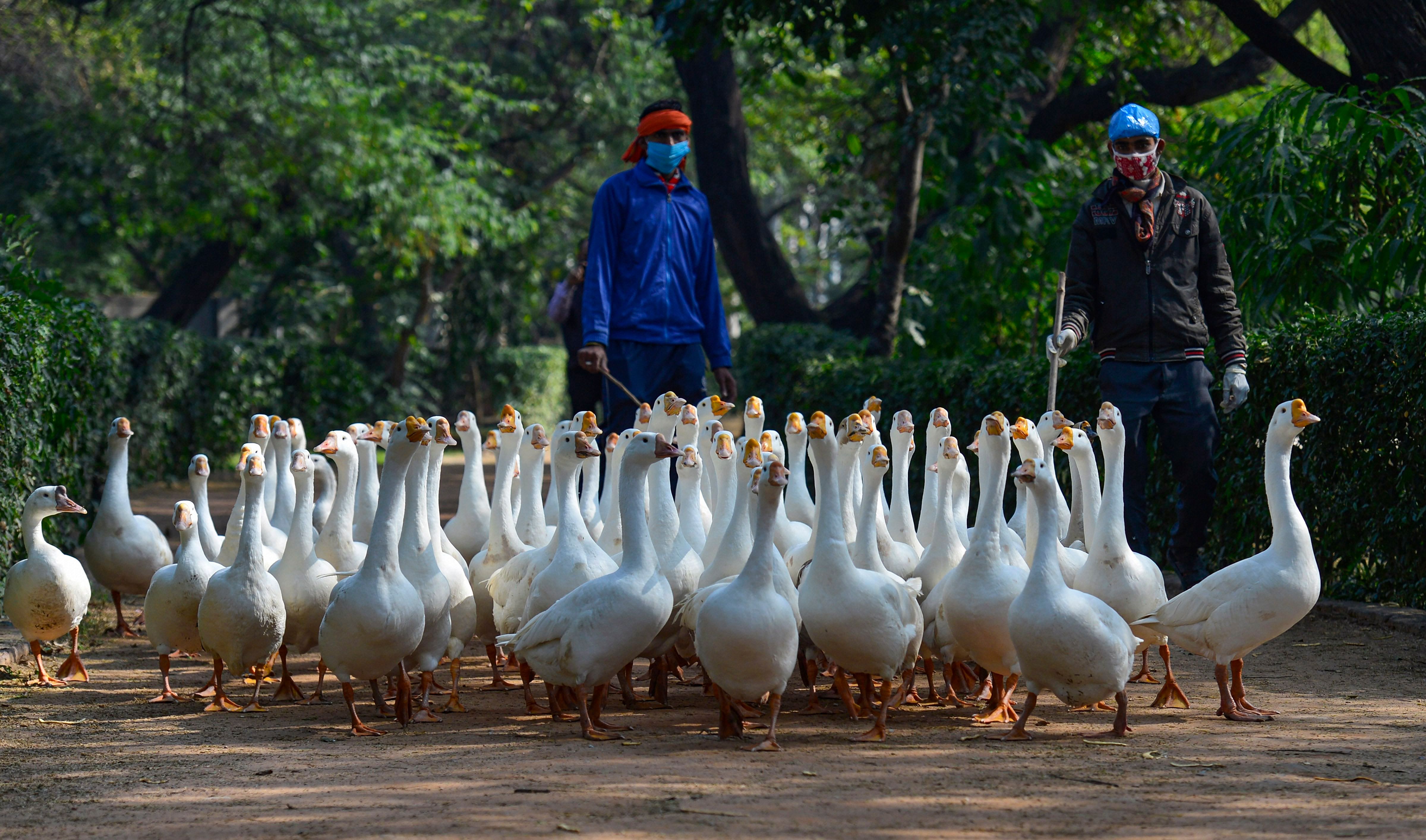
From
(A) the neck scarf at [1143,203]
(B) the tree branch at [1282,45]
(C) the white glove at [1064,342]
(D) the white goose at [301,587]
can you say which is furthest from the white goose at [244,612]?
(B) the tree branch at [1282,45]

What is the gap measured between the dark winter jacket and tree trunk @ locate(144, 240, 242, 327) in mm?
16530

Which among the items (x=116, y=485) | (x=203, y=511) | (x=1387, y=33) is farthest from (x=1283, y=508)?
(x=116, y=485)

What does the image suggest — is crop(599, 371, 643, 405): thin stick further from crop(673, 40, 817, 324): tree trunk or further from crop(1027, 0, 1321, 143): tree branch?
crop(1027, 0, 1321, 143): tree branch

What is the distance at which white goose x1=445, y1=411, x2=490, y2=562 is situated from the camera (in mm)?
6613

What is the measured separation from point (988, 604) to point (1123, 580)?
2.41 feet

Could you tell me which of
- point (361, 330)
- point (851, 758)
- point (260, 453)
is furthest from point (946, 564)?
point (361, 330)

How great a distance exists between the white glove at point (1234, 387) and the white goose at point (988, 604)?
6.21 feet

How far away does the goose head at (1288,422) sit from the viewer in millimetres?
5273

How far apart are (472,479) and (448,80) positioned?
15.0 metres

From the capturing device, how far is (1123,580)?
17.2ft

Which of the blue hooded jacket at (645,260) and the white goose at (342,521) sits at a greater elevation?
the blue hooded jacket at (645,260)

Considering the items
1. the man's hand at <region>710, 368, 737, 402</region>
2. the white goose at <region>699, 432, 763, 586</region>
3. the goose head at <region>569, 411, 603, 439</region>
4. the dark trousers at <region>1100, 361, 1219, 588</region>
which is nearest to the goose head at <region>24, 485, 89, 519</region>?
the goose head at <region>569, 411, 603, 439</region>

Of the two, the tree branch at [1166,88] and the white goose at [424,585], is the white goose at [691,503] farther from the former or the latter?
the tree branch at [1166,88]

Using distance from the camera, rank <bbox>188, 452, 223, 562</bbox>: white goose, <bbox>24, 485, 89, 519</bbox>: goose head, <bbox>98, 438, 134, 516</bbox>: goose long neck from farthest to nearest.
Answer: <bbox>98, 438, 134, 516</bbox>: goose long neck → <bbox>188, 452, 223, 562</bbox>: white goose → <bbox>24, 485, 89, 519</bbox>: goose head
